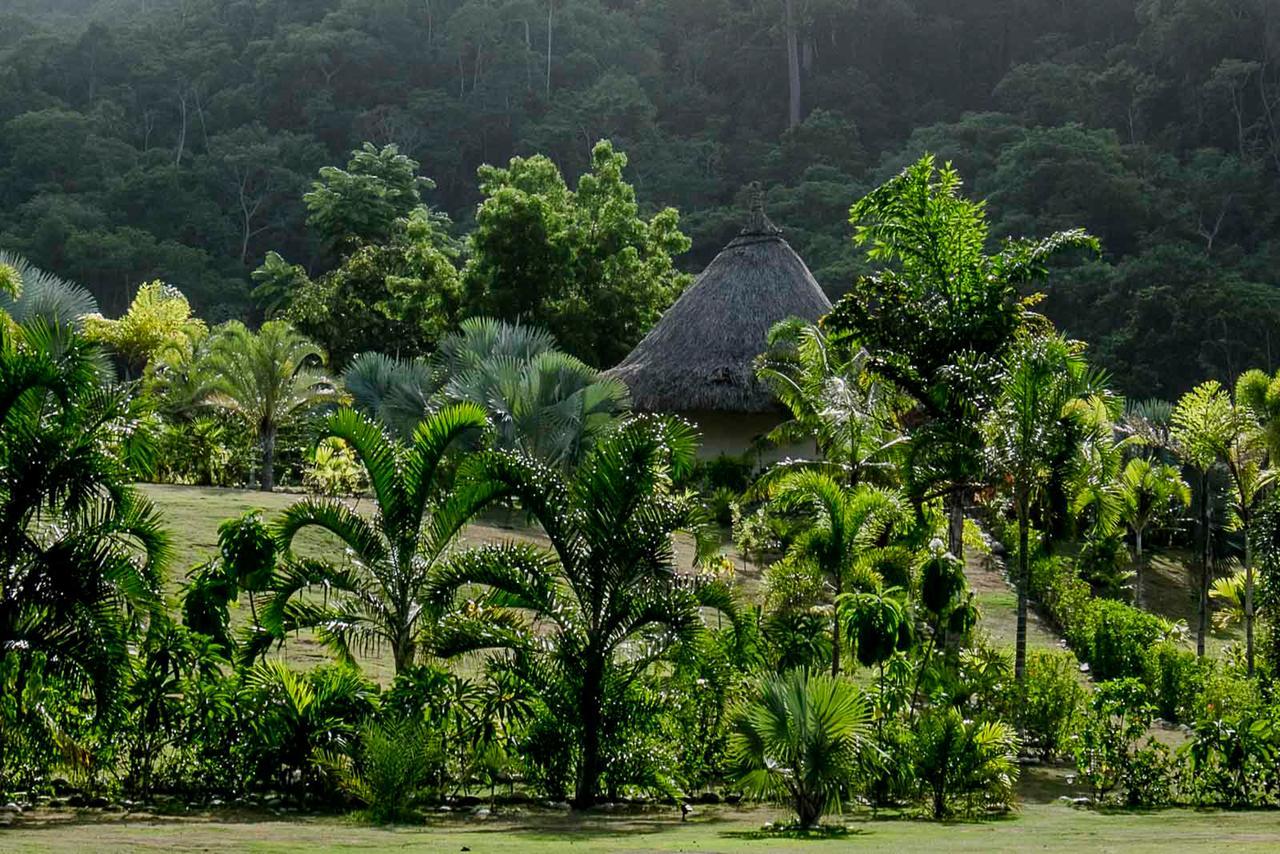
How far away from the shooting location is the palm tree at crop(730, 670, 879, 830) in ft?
29.2

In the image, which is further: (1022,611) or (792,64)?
(792,64)

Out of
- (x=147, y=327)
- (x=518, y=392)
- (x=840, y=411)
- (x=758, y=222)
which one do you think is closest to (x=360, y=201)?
(x=758, y=222)

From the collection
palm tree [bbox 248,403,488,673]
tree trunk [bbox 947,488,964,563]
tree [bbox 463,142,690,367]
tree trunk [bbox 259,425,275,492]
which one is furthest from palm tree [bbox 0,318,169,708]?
tree [bbox 463,142,690,367]

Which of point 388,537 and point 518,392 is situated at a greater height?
point 518,392

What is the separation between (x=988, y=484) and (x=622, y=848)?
8014mm

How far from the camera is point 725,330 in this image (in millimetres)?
28391

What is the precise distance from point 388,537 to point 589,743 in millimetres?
2121

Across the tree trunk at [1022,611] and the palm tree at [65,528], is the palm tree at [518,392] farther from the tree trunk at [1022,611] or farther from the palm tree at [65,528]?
the palm tree at [65,528]

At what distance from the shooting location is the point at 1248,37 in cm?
5103

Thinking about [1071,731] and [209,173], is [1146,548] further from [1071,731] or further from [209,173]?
[209,173]

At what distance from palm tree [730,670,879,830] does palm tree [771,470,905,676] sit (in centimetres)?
375

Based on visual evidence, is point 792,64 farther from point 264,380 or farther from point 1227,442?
point 1227,442

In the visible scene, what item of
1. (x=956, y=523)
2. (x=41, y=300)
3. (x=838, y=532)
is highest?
(x=41, y=300)

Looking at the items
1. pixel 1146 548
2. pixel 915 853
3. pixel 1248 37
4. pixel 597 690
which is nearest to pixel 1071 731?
pixel 597 690
